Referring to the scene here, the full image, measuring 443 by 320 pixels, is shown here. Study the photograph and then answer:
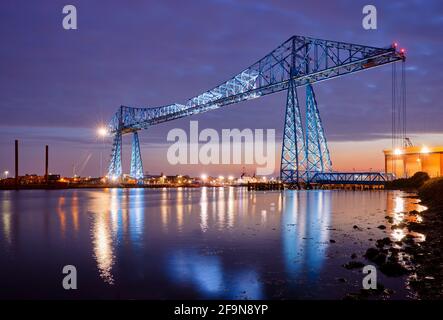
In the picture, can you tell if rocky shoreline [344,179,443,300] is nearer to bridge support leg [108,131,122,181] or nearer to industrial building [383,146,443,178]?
industrial building [383,146,443,178]

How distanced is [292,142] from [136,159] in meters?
46.7

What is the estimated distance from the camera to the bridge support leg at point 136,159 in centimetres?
8838

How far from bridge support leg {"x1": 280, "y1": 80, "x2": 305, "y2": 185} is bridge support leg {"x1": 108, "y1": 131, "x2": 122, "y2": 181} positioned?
49.9 m

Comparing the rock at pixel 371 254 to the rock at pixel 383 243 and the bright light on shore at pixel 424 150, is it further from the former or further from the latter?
the bright light on shore at pixel 424 150

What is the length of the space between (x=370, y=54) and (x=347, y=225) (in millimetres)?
33846

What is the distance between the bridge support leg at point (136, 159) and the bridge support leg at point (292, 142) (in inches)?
1755

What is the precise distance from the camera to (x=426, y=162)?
51531 millimetres

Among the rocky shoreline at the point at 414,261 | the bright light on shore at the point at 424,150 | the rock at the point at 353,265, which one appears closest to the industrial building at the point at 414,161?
the bright light on shore at the point at 424,150

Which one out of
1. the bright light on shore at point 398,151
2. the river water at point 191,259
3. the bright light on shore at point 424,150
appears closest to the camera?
the river water at point 191,259

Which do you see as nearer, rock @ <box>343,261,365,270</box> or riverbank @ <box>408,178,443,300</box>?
riverbank @ <box>408,178,443,300</box>

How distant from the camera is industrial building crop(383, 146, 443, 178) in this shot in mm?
50062

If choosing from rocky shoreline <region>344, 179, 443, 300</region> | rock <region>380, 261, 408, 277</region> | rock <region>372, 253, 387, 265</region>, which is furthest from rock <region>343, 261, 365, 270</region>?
rock <region>380, 261, 408, 277</region>

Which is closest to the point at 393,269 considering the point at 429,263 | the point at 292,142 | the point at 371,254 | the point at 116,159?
the point at 429,263

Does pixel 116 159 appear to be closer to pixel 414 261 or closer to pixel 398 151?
pixel 398 151
